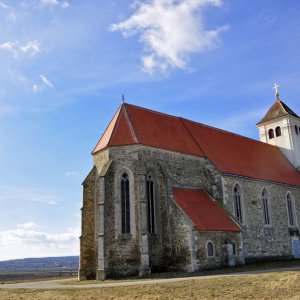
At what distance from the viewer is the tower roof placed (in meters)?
41.4

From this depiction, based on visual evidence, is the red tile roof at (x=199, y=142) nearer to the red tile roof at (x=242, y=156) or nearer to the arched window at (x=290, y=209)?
the red tile roof at (x=242, y=156)

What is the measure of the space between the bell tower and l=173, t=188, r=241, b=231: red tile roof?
16725mm

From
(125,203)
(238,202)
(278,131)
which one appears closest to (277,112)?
(278,131)

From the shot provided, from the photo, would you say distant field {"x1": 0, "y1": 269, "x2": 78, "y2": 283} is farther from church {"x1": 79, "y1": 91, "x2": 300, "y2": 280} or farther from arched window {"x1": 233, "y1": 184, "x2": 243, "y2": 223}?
arched window {"x1": 233, "y1": 184, "x2": 243, "y2": 223}

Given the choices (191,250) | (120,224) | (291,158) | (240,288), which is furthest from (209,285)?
(291,158)

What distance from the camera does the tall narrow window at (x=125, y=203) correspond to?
24.4m

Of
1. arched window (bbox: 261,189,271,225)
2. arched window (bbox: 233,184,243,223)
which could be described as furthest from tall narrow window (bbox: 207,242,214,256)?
arched window (bbox: 261,189,271,225)

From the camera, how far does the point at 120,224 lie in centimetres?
2441

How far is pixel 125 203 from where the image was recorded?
981 inches

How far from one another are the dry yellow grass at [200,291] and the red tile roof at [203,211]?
726 centimetres

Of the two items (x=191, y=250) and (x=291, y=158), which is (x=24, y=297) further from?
(x=291, y=158)

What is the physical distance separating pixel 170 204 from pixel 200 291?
10.4m

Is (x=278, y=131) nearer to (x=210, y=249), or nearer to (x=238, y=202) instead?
(x=238, y=202)

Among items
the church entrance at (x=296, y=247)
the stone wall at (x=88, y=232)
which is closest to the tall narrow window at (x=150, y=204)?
the stone wall at (x=88, y=232)
